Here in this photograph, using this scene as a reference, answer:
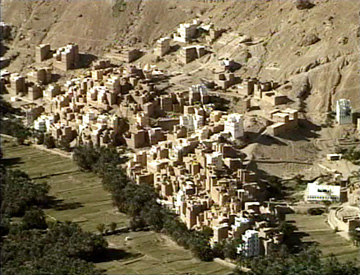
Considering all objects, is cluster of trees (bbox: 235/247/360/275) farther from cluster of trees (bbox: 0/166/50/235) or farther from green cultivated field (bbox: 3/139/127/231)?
cluster of trees (bbox: 0/166/50/235)

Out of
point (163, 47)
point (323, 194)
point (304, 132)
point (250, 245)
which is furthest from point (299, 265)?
point (163, 47)

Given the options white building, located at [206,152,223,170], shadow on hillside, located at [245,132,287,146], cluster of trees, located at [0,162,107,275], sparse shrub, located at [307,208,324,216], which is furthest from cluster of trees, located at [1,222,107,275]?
shadow on hillside, located at [245,132,287,146]

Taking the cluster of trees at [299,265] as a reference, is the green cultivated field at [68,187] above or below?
above

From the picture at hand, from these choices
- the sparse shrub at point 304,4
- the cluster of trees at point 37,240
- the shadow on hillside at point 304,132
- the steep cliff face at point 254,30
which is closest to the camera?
the cluster of trees at point 37,240

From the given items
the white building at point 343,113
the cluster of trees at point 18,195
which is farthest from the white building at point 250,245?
the white building at point 343,113

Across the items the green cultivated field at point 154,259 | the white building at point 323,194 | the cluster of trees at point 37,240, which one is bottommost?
the green cultivated field at point 154,259

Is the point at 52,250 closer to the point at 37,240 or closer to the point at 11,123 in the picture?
the point at 37,240

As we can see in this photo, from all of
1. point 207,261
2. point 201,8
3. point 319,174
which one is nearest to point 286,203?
point 319,174

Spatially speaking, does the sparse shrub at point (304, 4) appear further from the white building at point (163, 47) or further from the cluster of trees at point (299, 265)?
the cluster of trees at point (299, 265)
